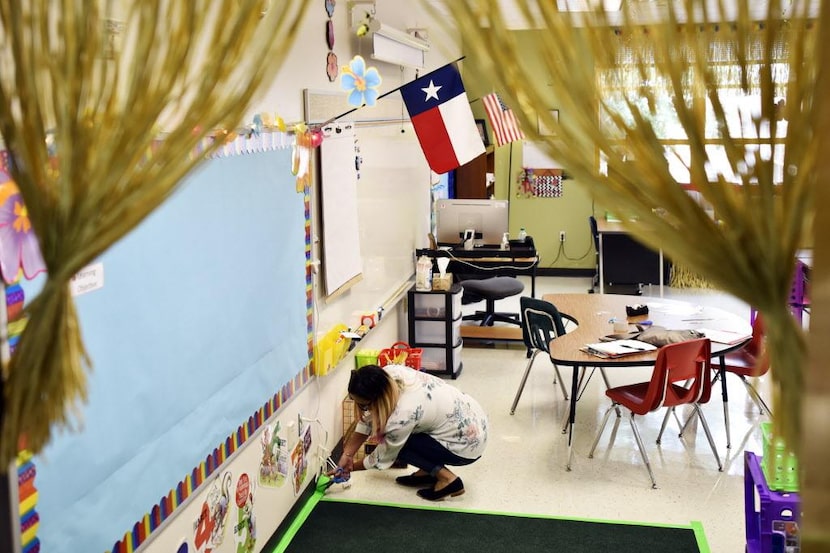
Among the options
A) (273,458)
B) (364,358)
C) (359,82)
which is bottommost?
(273,458)

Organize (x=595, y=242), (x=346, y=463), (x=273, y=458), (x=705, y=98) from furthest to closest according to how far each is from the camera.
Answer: (x=595, y=242)
(x=346, y=463)
(x=273, y=458)
(x=705, y=98)

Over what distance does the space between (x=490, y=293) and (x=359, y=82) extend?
3833mm

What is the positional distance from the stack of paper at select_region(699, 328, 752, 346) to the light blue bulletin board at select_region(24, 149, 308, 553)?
253 centimetres

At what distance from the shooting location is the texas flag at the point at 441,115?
4.43m

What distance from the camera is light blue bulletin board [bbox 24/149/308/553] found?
2295 mm

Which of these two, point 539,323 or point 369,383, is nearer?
point 369,383

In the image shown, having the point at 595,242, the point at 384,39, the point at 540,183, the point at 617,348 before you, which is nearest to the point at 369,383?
the point at 617,348

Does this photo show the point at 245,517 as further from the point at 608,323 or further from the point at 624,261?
the point at 624,261

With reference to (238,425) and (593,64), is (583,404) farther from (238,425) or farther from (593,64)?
(593,64)

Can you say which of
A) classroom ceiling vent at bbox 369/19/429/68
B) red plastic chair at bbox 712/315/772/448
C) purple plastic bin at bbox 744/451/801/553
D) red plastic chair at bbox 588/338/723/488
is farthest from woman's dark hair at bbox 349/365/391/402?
red plastic chair at bbox 712/315/772/448

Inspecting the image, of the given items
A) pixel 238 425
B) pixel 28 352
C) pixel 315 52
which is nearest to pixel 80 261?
pixel 28 352

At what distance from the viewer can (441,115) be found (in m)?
4.45

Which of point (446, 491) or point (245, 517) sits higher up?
point (245, 517)

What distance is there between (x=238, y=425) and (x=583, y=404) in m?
3.18
